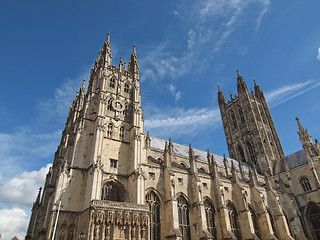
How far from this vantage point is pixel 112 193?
26.6m

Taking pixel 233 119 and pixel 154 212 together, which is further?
pixel 233 119

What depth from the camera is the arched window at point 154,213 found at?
2550 centimetres

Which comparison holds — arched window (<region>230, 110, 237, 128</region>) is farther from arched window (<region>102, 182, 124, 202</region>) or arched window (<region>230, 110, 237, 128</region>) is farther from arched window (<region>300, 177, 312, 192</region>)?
arched window (<region>102, 182, 124, 202</region>)

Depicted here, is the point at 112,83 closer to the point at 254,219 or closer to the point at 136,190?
the point at 136,190

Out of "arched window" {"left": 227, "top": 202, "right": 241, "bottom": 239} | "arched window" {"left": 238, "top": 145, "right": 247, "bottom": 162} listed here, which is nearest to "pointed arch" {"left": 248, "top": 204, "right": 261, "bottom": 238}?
"arched window" {"left": 227, "top": 202, "right": 241, "bottom": 239}

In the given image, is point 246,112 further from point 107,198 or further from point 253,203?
point 107,198

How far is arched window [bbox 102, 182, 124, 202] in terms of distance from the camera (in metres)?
25.9

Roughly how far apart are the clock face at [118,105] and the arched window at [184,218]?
1452cm

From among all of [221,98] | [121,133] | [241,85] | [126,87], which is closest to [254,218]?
[121,133]

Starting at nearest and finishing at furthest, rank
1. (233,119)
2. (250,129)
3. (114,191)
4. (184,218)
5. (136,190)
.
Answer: (136,190) → (114,191) → (184,218) → (250,129) → (233,119)

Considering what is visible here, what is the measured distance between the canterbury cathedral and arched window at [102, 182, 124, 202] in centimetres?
11

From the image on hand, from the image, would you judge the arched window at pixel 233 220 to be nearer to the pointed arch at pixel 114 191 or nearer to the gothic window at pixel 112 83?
the pointed arch at pixel 114 191

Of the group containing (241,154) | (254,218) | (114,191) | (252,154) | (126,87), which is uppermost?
(126,87)

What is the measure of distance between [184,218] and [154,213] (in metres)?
4.20
